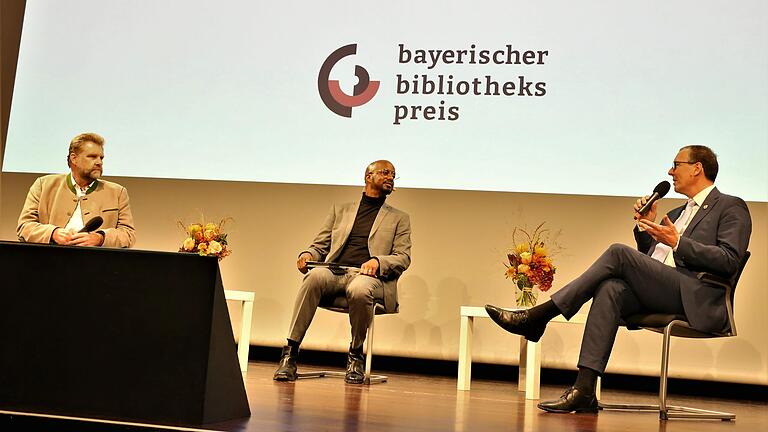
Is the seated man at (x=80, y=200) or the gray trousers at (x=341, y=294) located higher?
the seated man at (x=80, y=200)

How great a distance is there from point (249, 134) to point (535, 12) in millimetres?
1842

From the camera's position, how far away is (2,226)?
247 inches

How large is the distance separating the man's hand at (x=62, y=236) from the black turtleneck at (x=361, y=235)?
153 cm

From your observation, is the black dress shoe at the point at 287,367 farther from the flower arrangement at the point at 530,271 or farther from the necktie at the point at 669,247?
the necktie at the point at 669,247

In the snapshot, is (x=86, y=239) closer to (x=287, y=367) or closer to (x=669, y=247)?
(x=287, y=367)

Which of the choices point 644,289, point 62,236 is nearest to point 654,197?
point 644,289

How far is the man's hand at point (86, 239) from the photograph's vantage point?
3801 millimetres

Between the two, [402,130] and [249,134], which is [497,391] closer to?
[402,130]

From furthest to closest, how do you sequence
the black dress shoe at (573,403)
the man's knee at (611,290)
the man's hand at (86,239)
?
the man's hand at (86,239) → the man's knee at (611,290) → the black dress shoe at (573,403)

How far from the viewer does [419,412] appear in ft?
11.0

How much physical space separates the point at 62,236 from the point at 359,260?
1.64m

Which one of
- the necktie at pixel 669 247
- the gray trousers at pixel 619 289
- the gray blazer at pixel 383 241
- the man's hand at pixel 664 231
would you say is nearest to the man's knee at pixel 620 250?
the gray trousers at pixel 619 289

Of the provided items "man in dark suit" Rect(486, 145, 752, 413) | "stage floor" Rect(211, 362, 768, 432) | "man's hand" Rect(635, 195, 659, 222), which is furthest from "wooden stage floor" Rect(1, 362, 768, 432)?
"man's hand" Rect(635, 195, 659, 222)

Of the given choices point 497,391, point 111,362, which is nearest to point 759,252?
point 497,391
